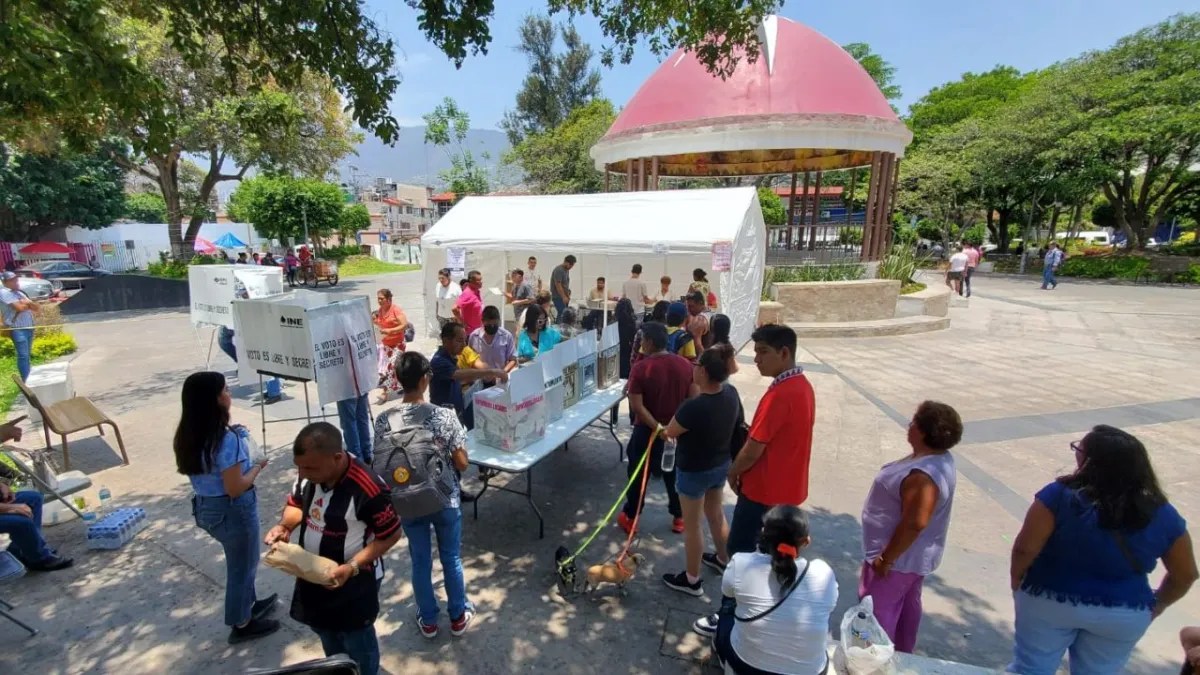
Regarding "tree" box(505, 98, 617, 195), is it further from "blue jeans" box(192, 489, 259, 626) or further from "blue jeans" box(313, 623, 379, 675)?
"blue jeans" box(313, 623, 379, 675)

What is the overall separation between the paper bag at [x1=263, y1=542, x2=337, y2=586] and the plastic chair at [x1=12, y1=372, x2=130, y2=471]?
15.4 ft

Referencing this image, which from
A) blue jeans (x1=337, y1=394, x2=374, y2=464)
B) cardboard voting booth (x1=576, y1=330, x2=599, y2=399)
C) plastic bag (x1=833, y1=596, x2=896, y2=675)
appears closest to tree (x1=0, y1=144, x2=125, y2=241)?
blue jeans (x1=337, y1=394, x2=374, y2=464)

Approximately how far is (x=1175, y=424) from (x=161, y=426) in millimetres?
12416

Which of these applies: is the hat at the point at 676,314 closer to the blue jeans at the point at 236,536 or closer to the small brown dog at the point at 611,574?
the small brown dog at the point at 611,574

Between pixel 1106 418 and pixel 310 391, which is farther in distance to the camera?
pixel 310 391

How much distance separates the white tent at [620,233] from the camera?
968 cm

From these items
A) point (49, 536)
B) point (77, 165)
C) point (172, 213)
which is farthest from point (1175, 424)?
point (77, 165)

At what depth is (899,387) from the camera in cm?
826

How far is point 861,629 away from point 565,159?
3160 cm

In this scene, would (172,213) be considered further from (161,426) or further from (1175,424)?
(1175,424)

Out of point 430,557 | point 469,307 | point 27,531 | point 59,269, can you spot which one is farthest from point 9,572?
point 59,269

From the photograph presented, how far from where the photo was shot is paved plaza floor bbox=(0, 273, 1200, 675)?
3.13 m

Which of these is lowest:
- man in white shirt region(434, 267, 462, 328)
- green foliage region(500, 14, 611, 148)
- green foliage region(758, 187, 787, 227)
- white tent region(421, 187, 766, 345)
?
man in white shirt region(434, 267, 462, 328)

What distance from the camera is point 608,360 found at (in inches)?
232
